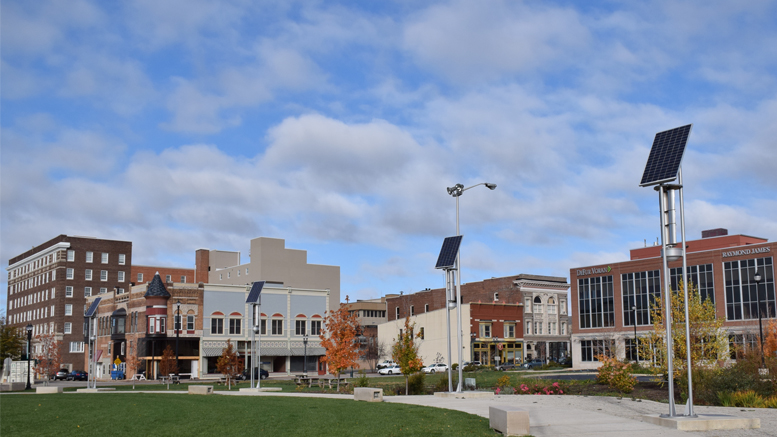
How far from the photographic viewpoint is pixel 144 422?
18406 millimetres

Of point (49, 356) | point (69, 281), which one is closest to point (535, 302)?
point (49, 356)

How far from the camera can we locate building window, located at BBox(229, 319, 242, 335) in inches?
3243

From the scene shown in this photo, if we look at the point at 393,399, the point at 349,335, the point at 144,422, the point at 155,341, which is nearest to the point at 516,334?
the point at 155,341

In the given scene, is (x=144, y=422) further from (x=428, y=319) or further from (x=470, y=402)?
(x=428, y=319)

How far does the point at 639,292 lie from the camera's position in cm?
8188

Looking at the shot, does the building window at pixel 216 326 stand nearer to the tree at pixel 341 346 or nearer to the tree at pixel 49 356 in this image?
the tree at pixel 49 356

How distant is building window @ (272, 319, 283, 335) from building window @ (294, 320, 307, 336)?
81.7 inches

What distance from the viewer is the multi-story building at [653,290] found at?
7000 cm

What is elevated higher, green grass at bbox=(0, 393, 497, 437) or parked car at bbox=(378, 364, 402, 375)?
green grass at bbox=(0, 393, 497, 437)

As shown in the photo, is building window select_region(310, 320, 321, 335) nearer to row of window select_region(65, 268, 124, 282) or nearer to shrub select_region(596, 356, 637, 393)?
row of window select_region(65, 268, 124, 282)

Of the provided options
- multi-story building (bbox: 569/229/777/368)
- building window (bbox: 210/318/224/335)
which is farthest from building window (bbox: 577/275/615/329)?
building window (bbox: 210/318/224/335)

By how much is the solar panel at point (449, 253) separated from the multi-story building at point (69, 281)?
92623 millimetres

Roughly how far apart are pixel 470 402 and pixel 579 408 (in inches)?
185

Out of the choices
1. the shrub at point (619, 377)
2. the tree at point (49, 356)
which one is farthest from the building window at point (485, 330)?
the shrub at point (619, 377)
